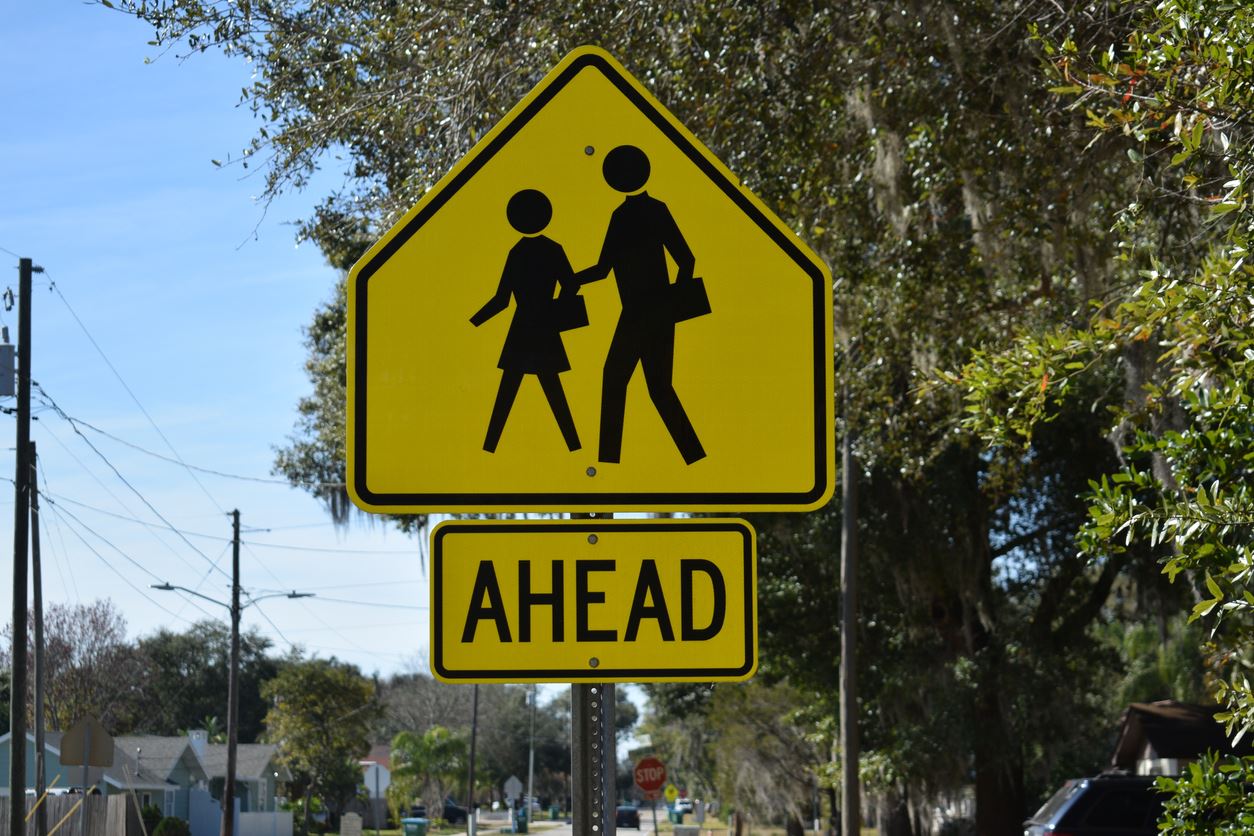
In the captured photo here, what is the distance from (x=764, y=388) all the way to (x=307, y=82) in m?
9.19

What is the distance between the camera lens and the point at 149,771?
51188 mm

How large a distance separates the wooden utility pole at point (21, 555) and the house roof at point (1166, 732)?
1466 centimetres

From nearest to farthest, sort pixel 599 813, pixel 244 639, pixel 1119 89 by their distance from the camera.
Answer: pixel 599 813, pixel 1119 89, pixel 244 639

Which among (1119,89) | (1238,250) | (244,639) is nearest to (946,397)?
(1119,89)

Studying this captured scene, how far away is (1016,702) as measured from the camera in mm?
22578

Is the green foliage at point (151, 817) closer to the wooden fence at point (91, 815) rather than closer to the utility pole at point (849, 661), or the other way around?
the wooden fence at point (91, 815)

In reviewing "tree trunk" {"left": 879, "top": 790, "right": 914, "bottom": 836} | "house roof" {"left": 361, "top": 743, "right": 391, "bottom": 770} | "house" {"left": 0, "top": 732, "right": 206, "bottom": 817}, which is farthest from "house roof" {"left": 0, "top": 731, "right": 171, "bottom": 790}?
"house roof" {"left": 361, "top": 743, "right": 391, "bottom": 770}

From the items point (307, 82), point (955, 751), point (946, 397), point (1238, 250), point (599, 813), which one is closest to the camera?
point (599, 813)

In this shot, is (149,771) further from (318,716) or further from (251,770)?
(318,716)

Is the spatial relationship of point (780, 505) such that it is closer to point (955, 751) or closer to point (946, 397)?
point (946, 397)

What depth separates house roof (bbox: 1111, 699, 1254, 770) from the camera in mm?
18188

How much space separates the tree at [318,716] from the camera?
56.1 meters

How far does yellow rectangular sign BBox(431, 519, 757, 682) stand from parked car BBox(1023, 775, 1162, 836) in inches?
535

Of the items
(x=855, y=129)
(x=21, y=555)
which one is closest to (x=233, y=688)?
(x=21, y=555)
